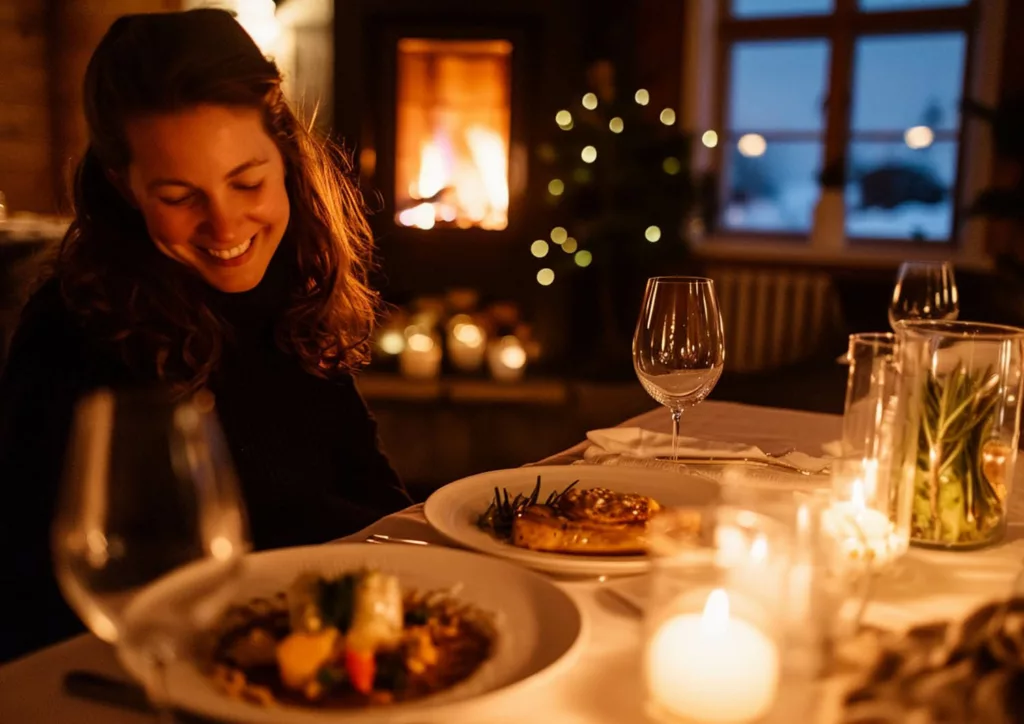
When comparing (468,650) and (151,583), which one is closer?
(151,583)

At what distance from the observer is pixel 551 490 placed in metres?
1.13

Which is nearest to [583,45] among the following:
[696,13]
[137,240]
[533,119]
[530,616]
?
[533,119]

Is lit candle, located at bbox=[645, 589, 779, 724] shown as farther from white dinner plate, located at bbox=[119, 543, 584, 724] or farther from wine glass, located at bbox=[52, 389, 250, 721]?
wine glass, located at bbox=[52, 389, 250, 721]

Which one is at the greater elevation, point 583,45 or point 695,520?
point 583,45

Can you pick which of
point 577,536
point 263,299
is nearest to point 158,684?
point 577,536

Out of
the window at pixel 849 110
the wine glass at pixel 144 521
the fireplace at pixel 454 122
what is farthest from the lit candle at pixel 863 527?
the window at pixel 849 110

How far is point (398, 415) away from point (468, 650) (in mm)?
3374

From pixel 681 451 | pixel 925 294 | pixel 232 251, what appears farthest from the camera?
pixel 925 294

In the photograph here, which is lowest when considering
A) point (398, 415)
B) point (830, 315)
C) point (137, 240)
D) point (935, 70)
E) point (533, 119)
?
point (398, 415)

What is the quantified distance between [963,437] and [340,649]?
0.62 m

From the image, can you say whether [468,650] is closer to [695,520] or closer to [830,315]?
[695,520]

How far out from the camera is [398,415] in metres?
4.05

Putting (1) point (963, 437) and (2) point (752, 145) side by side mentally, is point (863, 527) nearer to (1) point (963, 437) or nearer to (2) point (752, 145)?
(1) point (963, 437)

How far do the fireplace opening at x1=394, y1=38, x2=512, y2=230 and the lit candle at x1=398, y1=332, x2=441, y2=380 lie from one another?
544 millimetres
